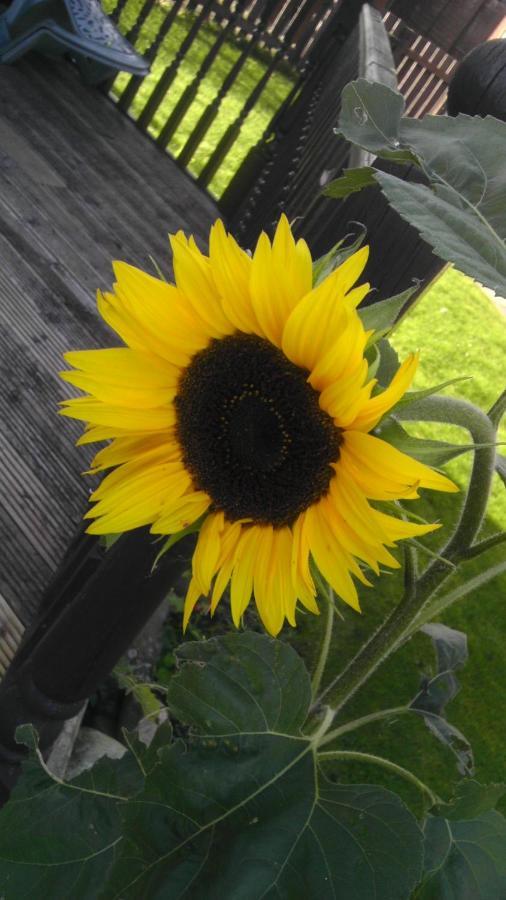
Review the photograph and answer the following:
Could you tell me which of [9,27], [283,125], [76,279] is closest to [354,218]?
[76,279]

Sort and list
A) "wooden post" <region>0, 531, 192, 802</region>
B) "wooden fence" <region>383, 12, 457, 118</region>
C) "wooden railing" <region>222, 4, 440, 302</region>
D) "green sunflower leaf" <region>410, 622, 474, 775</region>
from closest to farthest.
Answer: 1. "green sunflower leaf" <region>410, 622, 474, 775</region>
2. "wooden railing" <region>222, 4, 440, 302</region>
3. "wooden post" <region>0, 531, 192, 802</region>
4. "wooden fence" <region>383, 12, 457, 118</region>

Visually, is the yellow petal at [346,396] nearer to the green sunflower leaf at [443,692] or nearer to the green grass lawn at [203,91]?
the green sunflower leaf at [443,692]

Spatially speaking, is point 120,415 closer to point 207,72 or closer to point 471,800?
point 471,800

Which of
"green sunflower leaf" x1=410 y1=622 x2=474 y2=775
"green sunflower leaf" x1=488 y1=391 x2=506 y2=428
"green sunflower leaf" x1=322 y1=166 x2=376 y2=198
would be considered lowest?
"green sunflower leaf" x1=410 y1=622 x2=474 y2=775

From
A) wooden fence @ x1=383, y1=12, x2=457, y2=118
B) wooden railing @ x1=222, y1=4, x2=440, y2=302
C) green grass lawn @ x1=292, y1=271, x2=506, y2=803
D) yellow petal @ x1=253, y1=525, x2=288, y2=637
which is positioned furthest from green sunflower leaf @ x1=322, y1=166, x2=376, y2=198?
wooden fence @ x1=383, y1=12, x2=457, y2=118

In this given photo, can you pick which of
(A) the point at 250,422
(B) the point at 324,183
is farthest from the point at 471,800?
(B) the point at 324,183

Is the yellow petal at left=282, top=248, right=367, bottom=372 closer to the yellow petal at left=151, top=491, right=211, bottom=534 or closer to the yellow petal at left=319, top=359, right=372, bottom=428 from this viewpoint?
the yellow petal at left=319, top=359, right=372, bottom=428
